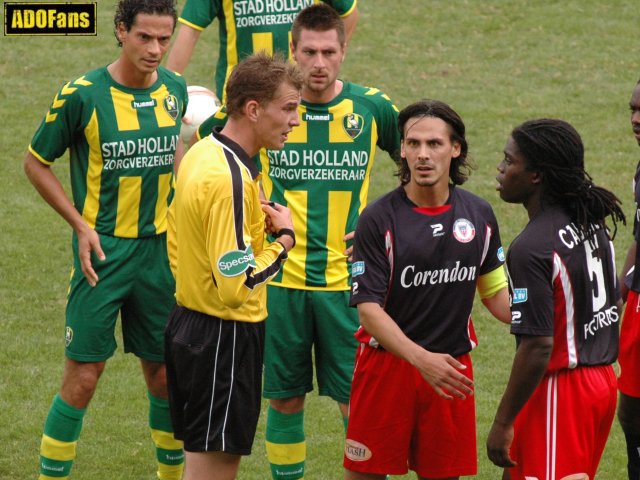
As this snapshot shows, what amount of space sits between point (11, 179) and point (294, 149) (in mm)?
6371

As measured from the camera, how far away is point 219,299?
18.7ft

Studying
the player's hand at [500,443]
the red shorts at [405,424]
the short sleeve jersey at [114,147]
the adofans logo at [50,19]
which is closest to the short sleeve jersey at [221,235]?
the red shorts at [405,424]

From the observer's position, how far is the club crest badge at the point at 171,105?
7047 millimetres

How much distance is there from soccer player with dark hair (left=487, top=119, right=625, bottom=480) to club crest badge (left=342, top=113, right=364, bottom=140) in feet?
5.03

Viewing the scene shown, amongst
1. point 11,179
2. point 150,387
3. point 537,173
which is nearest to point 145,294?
point 150,387

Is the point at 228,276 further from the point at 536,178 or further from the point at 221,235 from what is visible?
the point at 536,178

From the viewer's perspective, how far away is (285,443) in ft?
22.9

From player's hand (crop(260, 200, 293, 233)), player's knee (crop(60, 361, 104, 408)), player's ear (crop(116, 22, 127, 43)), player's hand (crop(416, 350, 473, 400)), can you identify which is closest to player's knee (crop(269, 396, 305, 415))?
player's knee (crop(60, 361, 104, 408))

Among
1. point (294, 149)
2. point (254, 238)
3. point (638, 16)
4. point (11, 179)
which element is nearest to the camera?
point (254, 238)

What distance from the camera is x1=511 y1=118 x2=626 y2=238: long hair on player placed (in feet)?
17.6

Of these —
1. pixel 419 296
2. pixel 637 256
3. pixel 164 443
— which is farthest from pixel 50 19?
pixel 419 296

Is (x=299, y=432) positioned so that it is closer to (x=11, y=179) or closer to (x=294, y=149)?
(x=294, y=149)

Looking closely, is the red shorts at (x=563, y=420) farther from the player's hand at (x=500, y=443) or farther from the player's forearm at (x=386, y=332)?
the player's forearm at (x=386, y=332)

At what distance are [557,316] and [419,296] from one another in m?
0.67
